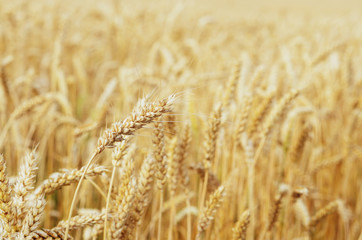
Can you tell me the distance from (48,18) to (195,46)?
203 centimetres

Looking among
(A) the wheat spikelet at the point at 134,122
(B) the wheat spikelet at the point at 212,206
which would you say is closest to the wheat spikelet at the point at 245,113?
(B) the wheat spikelet at the point at 212,206

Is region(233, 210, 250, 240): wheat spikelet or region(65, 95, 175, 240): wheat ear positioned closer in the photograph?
region(65, 95, 175, 240): wheat ear

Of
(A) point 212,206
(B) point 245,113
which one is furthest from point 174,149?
(B) point 245,113

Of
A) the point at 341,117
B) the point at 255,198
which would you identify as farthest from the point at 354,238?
the point at 341,117

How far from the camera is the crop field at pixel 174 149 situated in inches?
32.1

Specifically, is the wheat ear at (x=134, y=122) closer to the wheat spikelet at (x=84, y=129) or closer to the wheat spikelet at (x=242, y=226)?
the wheat spikelet at (x=242, y=226)

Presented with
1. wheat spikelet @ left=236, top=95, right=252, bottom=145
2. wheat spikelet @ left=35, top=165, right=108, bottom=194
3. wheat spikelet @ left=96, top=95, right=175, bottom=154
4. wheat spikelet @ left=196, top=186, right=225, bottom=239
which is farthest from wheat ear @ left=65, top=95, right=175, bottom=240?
wheat spikelet @ left=236, top=95, right=252, bottom=145

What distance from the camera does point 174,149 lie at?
3.63 feet

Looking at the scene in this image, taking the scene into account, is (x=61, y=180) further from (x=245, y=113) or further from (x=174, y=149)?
(x=245, y=113)

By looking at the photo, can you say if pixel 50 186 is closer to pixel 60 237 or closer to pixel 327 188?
pixel 60 237

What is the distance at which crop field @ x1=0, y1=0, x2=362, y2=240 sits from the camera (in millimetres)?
816

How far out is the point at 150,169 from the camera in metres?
0.93

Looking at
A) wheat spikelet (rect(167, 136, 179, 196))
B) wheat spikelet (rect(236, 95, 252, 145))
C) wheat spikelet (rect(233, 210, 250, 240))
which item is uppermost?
wheat spikelet (rect(236, 95, 252, 145))

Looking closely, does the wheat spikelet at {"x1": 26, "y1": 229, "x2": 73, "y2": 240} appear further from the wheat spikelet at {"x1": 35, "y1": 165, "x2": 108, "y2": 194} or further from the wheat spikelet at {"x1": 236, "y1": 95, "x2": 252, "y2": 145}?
the wheat spikelet at {"x1": 236, "y1": 95, "x2": 252, "y2": 145}
